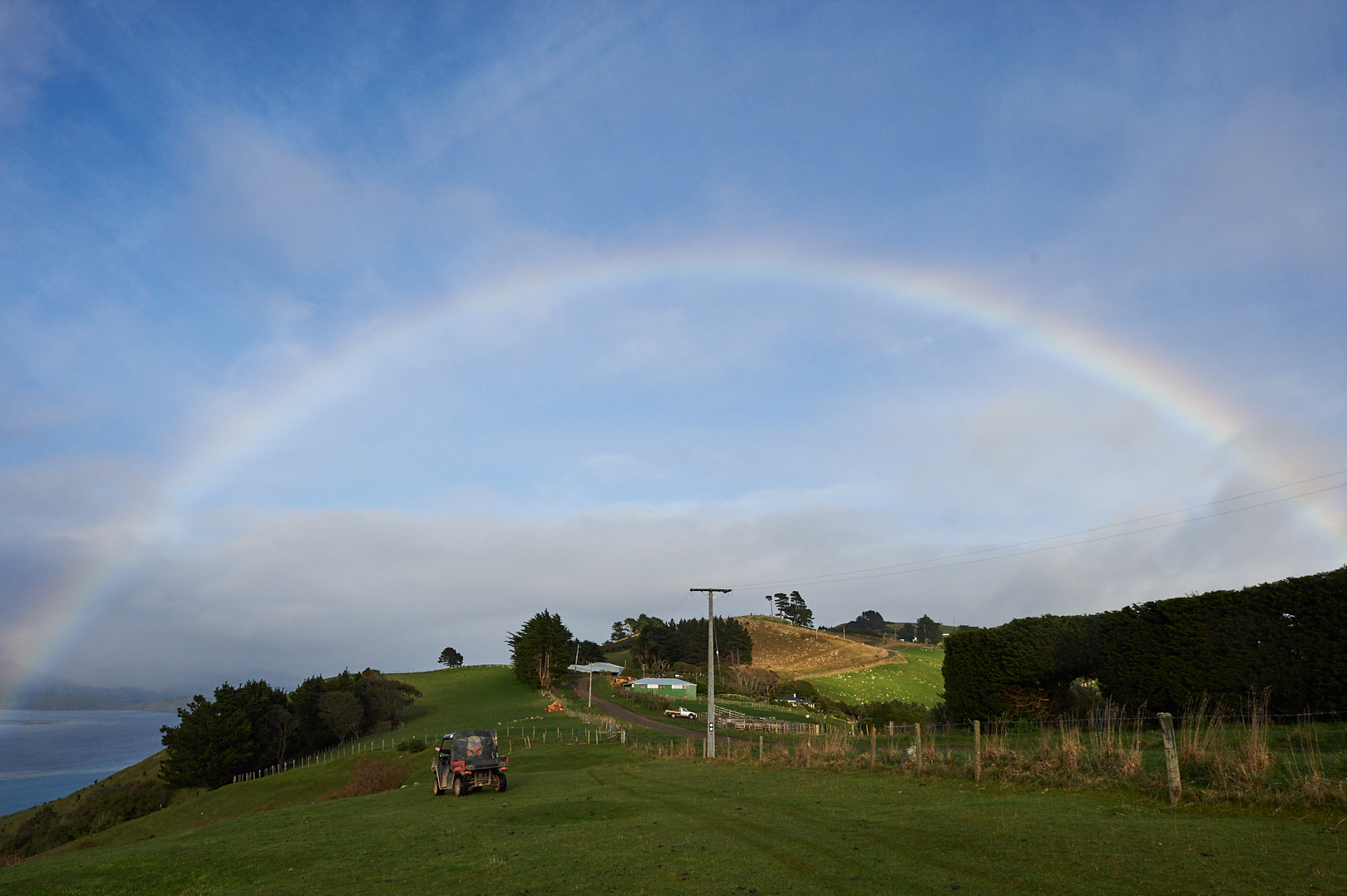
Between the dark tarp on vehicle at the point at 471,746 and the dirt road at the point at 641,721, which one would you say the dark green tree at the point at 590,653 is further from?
the dark tarp on vehicle at the point at 471,746

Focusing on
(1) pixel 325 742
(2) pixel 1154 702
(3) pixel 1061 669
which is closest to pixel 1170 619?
(2) pixel 1154 702

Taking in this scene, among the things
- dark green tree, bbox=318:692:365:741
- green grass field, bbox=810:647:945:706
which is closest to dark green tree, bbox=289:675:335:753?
dark green tree, bbox=318:692:365:741

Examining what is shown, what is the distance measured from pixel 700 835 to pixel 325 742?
267 feet

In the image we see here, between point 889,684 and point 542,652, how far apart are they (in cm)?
4903

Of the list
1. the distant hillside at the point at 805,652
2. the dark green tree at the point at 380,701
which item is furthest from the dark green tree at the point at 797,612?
the dark green tree at the point at 380,701

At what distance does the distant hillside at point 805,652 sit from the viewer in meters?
119

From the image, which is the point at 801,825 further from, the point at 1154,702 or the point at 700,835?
the point at 1154,702

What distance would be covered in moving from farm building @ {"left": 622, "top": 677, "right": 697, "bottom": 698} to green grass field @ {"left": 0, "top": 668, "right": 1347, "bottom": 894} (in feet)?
238

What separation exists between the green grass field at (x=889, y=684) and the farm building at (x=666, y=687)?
56.1 ft

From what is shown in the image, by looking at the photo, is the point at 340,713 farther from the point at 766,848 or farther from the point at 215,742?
the point at 766,848

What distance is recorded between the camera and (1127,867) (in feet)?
29.0

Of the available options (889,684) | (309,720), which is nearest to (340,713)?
(309,720)

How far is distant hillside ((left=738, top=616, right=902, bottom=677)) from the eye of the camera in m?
119

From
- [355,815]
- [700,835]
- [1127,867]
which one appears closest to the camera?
[1127,867]
